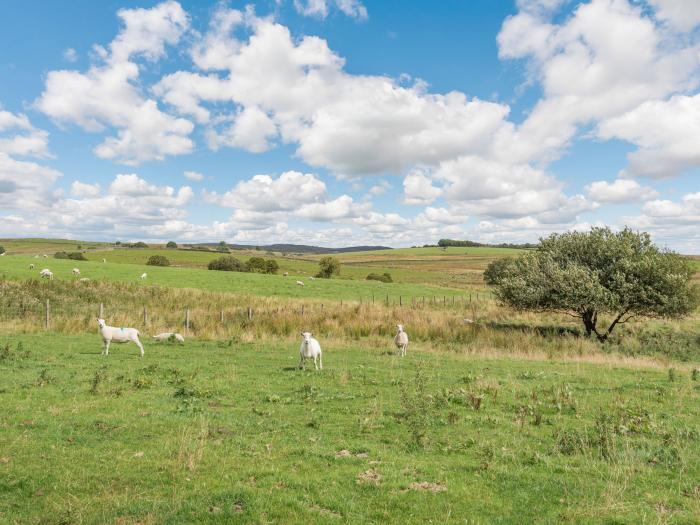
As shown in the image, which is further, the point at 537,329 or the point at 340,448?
the point at 537,329

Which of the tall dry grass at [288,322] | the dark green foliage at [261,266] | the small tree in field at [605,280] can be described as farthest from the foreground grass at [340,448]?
the dark green foliage at [261,266]

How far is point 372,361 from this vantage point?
21.6m

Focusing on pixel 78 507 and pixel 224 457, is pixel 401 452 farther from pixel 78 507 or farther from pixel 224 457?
pixel 78 507

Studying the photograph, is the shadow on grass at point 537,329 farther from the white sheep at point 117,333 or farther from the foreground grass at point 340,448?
the white sheep at point 117,333

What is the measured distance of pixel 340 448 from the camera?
9.70 metres

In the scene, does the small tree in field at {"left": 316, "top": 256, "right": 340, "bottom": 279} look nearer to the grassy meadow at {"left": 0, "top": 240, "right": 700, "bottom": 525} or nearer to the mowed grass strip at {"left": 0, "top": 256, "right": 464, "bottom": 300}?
the mowed grass strip at {"left": 0, "top": 256, "right": 464, "bottom": 300}

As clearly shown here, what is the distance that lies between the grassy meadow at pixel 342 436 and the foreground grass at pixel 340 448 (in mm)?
43

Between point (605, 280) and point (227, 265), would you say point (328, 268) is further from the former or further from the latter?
point (605, 280)

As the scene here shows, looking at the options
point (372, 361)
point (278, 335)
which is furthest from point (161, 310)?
point (372, 361)

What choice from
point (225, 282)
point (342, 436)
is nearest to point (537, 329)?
point (342, 436)

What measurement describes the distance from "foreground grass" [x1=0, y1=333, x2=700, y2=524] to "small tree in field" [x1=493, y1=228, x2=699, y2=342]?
549 inches

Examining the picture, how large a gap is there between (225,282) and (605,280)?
152 ft

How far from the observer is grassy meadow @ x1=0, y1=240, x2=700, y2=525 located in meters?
7.14

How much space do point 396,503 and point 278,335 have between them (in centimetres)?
2387
